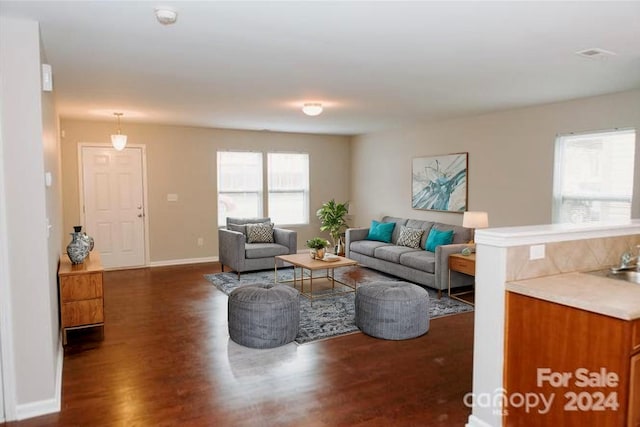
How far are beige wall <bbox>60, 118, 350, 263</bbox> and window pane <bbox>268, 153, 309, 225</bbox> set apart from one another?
1.09 ft

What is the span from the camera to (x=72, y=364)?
3.36 m

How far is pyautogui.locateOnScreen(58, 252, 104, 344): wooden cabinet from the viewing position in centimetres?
362

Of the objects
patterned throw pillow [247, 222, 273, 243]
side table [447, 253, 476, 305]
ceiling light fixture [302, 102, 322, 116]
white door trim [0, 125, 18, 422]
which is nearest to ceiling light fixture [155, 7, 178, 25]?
white door trim [0, 125, 18, 422]

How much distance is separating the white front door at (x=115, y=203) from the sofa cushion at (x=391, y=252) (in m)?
3.82

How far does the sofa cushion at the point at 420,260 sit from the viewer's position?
542 cm

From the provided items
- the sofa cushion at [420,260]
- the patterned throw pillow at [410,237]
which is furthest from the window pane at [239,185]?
the sofa cushion at [420,260]

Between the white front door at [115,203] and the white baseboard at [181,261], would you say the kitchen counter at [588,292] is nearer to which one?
the white baseboard at [181,261]

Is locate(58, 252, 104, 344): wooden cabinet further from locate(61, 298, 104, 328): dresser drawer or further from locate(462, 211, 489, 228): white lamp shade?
locate(462, 211, 489, 228): white lamp shade

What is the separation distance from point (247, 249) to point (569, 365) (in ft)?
16.0

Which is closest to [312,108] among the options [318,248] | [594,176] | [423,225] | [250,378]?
[318,248]

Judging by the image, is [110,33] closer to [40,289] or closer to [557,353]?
[40,289]

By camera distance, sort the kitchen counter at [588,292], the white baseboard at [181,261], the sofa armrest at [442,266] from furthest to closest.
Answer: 1. the white baseboard at [181,261]
2. the sofa armrest at [442,266]
3. the kitchen counter at [588,292]

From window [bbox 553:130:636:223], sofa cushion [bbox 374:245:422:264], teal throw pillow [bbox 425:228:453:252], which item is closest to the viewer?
window [bbox 553:130:636:223]

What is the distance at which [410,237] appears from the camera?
648 cm
